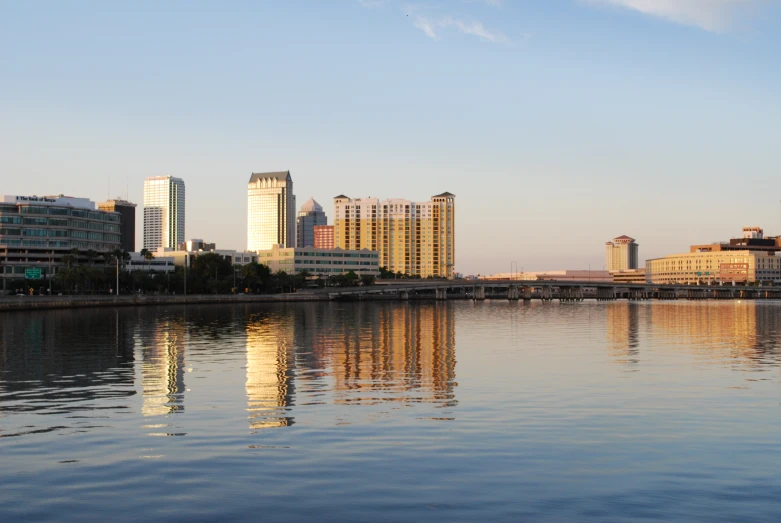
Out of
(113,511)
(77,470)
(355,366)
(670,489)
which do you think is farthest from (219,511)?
(355,366)

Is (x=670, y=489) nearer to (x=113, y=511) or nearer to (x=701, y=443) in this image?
(x=701, y=443)

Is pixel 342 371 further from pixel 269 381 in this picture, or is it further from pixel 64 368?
pixel 64 368

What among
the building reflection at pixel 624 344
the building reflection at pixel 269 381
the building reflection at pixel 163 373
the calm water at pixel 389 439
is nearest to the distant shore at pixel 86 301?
the building reflection at pixel 163 373

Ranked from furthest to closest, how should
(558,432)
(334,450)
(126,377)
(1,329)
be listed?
(1,329) → (126,377) → (558,432) → (334,450)

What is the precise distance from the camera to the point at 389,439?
24.6 m

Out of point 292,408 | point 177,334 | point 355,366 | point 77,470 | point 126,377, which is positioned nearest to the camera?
point 77,470

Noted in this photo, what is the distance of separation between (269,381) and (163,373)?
7636 millimetres

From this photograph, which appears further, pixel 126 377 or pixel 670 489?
pixel 126 377

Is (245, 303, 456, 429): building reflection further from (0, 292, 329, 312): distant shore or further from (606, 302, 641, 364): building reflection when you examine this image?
(0, 292, 329, 312): distant shore

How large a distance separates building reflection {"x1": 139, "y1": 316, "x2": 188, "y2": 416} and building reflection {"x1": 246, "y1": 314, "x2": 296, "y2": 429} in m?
3.27

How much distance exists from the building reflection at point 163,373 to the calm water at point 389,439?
0.31 m

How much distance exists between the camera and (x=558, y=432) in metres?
25.8

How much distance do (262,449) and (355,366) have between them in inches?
957

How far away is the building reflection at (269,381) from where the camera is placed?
28697 millimetres
